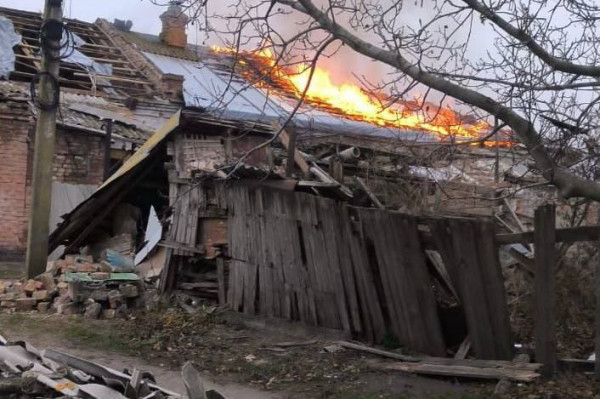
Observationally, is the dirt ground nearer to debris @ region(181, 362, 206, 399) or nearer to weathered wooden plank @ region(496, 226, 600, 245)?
debris @ region(181, 362, 206, 399)

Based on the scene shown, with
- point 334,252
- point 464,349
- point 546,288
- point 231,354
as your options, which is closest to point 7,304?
point 231,354

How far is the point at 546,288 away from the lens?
5844 mm

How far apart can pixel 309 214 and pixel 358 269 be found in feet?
3.46

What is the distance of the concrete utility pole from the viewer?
10.9 meters

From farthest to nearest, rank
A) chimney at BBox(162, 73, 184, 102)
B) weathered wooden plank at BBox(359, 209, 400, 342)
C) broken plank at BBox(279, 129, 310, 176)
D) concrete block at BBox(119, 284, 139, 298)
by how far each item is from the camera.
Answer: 1. chimney at BBox(162, 73, 184, 102)
2. concrete block at BBox(119, 284, 139, 298)
3. broken plank at BBox(279, 129, 310, 176)
4. weathered wooden plank at BBox(359, 209, 400, 342)

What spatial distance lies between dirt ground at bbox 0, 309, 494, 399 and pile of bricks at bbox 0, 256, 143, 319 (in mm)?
350

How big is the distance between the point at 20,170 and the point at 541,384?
1334cm

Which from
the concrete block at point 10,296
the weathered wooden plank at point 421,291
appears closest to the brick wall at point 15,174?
the concrete block at point 10,296

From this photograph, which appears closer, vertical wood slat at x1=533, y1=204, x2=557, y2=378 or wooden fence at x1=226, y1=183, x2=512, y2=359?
vertical wood slat at x1=533, y1=204, x2=557, y2=378

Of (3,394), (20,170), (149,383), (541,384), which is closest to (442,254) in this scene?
(541,384)

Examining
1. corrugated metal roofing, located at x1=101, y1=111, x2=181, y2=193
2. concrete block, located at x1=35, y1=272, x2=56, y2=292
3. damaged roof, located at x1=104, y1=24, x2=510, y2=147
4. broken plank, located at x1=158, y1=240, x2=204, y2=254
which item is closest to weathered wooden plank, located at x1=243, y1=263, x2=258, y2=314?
broken plank, located at x1=158, y1=240, x2=204, y2=254

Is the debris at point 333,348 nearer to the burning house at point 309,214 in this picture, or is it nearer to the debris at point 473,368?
the burning house at point 309,214

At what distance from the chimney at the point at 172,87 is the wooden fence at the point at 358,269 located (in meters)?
9.69

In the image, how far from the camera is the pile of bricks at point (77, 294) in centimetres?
978
